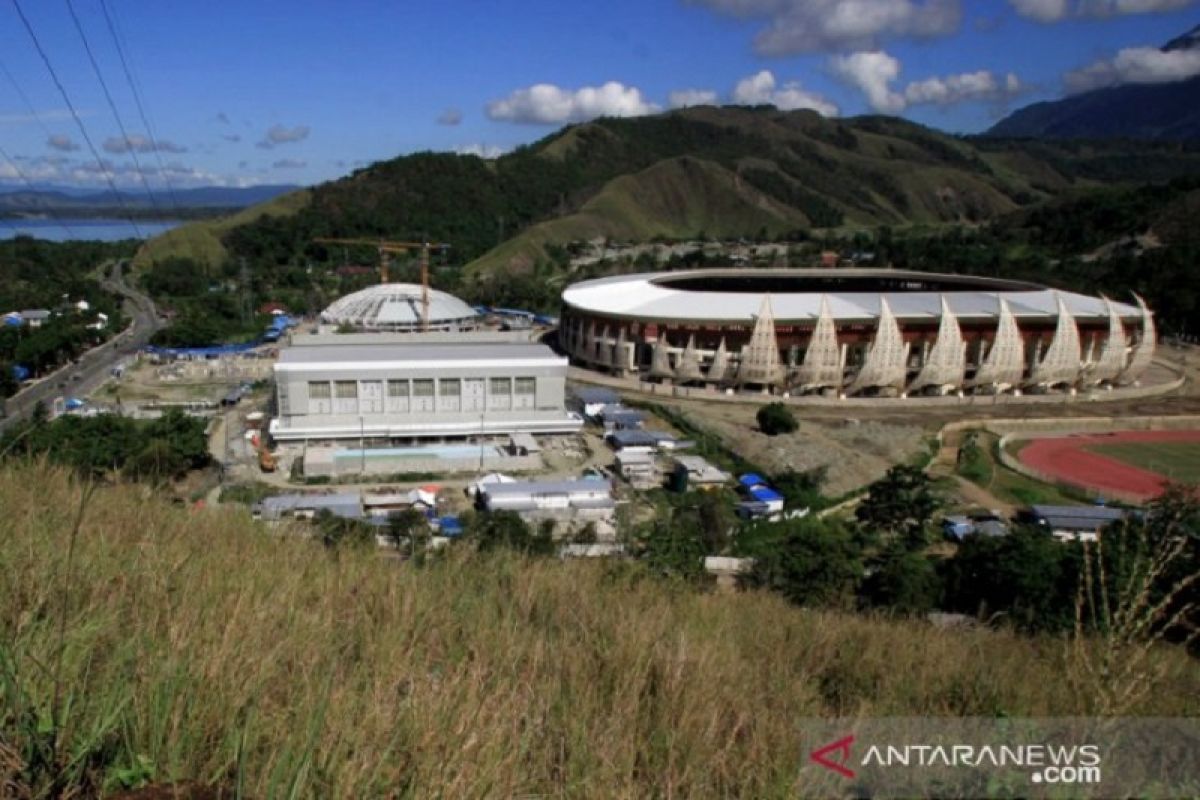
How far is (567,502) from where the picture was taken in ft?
56.2

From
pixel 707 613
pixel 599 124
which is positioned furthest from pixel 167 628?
pixel 599 124

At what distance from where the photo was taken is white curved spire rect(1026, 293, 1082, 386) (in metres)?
31.1

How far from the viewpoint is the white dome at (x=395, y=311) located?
3488cm

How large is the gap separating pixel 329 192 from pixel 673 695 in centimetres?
9251

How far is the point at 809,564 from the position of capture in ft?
39.9

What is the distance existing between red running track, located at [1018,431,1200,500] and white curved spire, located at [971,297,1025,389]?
4992 mm

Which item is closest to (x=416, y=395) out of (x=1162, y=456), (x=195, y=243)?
(x=1162, y=456)

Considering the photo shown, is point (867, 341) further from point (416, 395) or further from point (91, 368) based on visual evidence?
point (91, 368)

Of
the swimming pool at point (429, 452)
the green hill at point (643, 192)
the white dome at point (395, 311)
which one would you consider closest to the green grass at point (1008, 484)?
the swimming pool at point (429, 452)

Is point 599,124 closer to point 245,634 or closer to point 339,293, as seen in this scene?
point 339,293

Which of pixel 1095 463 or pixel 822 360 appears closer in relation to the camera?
pixel 1095 463

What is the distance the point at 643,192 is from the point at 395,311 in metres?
64.1

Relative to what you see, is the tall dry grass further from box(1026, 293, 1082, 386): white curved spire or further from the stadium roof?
box(1026, 293, 1082, 386): white curved spire

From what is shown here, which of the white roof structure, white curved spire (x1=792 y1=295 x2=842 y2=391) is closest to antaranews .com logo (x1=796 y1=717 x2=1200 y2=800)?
the white roof structure
